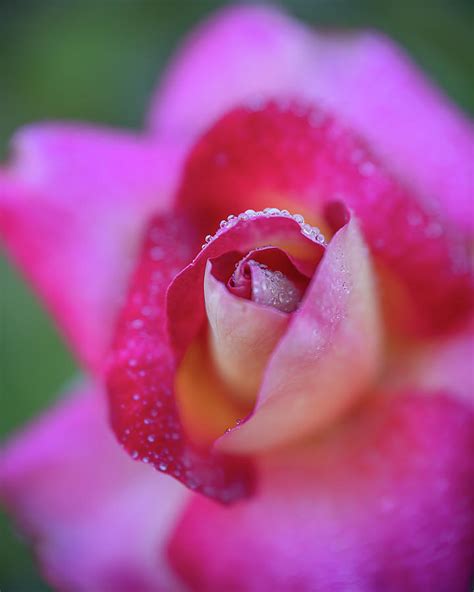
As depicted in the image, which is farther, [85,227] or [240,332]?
[85,227]

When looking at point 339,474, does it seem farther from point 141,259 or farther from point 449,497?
point 141,259

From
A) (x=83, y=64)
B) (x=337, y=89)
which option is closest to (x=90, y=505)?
(x=337, y=89)

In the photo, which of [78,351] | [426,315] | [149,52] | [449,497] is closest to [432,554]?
[449,497]

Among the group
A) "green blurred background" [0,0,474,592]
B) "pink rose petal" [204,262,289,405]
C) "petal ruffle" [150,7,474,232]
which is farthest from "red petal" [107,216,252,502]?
"green blurred background" [0,0,474,592]

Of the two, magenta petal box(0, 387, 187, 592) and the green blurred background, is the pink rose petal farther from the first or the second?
the green blurred background

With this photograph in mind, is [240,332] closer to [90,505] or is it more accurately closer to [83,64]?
[90,505]
